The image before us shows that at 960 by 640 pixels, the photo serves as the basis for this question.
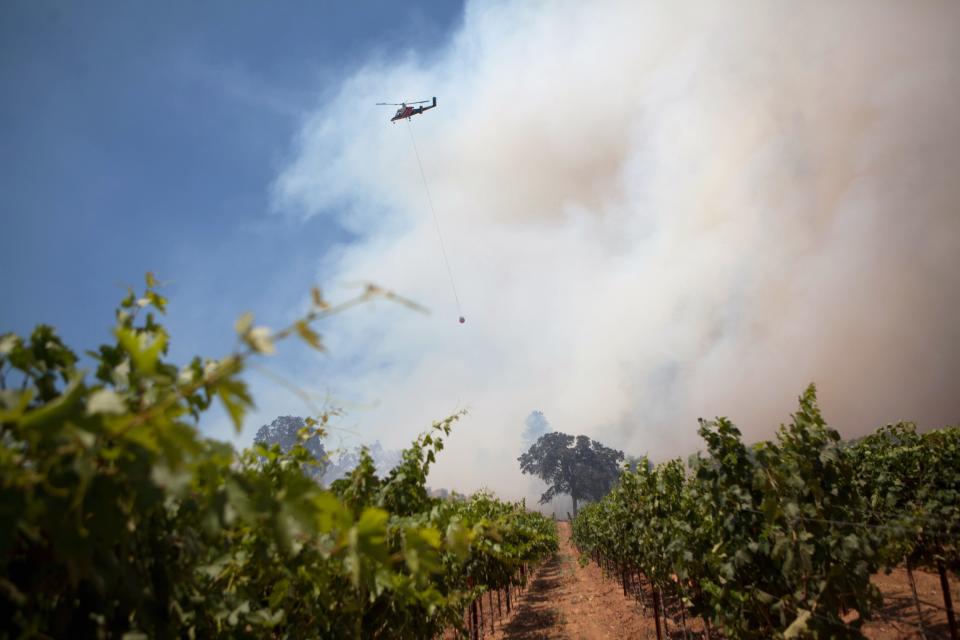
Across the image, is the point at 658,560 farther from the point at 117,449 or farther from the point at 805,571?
the point at 117,449

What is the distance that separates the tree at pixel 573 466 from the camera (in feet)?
386

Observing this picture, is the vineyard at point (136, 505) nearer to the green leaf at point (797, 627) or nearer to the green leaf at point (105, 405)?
the green leaf at point (105, 405)

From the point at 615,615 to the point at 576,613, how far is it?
2036mm

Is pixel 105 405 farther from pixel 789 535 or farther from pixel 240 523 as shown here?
pixel 789 535

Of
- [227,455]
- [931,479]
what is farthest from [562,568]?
[227,455]

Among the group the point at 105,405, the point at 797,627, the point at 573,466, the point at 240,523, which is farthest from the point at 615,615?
the point at 573,466

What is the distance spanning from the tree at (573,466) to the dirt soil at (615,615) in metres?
93.1

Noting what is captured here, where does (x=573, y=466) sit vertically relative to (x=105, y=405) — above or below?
above

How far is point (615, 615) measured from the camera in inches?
756

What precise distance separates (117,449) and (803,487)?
652 centimetres

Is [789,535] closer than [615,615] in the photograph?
Yes

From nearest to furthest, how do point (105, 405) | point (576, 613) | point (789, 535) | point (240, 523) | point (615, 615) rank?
point (105, 405), point (240, 523), point (789, 535), point (615, 615), point (576, 613)

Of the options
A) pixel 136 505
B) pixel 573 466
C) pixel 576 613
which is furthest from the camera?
pixel 573 466

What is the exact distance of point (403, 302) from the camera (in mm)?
1425
